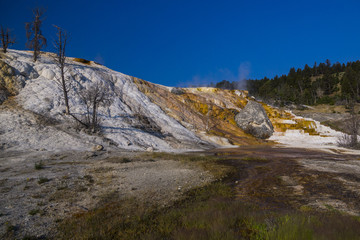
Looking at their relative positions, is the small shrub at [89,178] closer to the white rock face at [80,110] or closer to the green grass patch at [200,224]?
the green grass patch at [200,224]

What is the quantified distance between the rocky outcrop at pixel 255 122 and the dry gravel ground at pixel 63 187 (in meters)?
42.9

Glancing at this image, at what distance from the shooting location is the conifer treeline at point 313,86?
Result: 87.9m

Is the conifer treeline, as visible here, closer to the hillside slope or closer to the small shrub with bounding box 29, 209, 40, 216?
the hillside slope

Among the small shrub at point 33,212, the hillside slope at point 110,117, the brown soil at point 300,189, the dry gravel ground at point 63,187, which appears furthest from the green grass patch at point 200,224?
the hillside slope at point 110,117

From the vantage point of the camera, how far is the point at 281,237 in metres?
3.65

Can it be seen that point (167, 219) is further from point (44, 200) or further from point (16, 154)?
point (16, 154)

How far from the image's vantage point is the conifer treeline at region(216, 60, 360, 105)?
8794 centimetres

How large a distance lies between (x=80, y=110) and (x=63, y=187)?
69.0ft

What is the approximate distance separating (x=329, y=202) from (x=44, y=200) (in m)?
11.2

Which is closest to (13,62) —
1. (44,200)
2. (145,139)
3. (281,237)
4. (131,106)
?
(131,106)

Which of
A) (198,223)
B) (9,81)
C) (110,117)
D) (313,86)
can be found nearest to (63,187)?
(198,223)

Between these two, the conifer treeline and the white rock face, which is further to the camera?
the conifer treeline

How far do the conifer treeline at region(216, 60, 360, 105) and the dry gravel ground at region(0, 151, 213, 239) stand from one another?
296 feet

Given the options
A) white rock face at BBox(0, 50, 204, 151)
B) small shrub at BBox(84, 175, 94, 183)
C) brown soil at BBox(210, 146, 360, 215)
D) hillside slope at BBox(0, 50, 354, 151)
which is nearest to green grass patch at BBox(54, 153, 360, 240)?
brown soil at BBox(210, 146, 360, 215)
